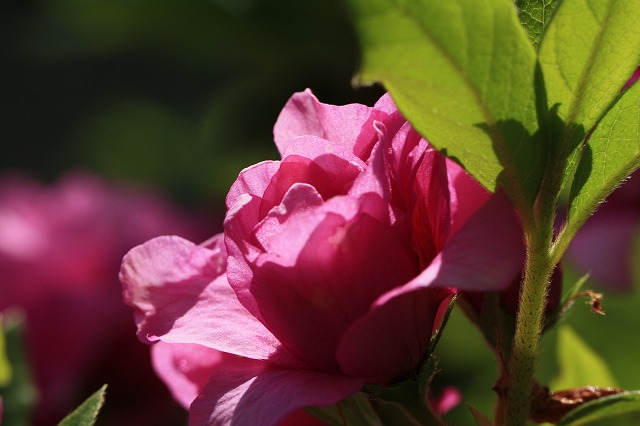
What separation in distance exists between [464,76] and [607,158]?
10 cm

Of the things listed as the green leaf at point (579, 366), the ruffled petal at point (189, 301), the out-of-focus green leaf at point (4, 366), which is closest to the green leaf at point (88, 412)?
the ruffled petal at point (189, 301)

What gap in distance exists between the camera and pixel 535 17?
46 cm

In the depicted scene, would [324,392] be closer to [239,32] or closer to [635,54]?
[635,54]

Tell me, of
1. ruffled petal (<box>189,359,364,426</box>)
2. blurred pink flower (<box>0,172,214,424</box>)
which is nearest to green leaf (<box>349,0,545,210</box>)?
ruffled petal (<box>189,359,364,426</box>)

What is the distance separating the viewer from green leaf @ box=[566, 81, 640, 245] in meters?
0.47

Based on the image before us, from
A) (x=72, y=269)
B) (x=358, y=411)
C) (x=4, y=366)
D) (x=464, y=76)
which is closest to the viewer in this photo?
(x=464, y=76)

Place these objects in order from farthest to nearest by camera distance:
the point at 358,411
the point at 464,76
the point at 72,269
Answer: the point at 72,269, the point at 358,411, the point at 464,76

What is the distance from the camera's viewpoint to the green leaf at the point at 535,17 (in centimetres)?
46

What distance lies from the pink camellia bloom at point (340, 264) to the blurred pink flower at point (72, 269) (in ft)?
2.10

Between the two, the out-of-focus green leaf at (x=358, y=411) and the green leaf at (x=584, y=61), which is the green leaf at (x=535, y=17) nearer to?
the green leaf at (x=584, y=61)

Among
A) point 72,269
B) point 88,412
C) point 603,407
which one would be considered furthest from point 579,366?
point 72,269

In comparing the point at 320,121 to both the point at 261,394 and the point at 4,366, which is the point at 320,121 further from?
the point at 4,366

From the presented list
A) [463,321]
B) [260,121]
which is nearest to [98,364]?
[463,321]

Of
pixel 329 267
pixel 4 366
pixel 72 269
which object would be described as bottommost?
pixel 72 269
